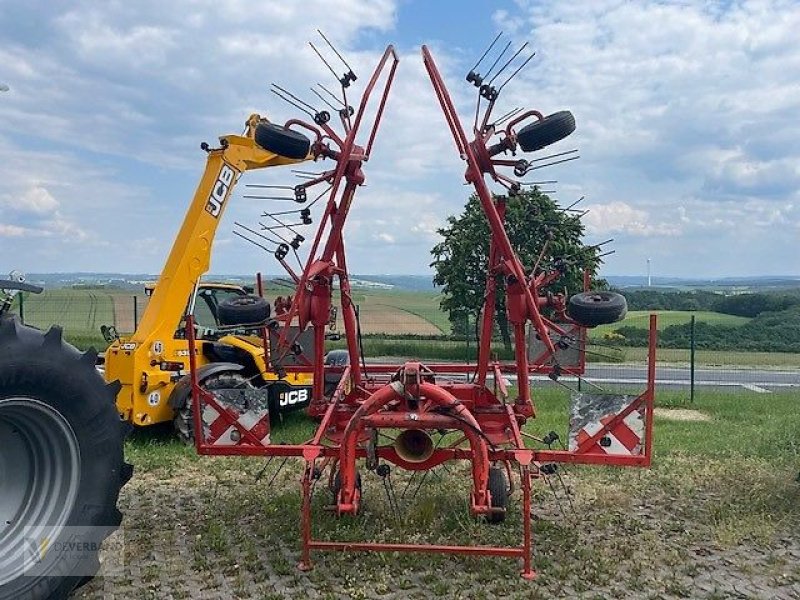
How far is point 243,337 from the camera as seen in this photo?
10.5 metres

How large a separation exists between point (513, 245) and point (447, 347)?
1590 cm

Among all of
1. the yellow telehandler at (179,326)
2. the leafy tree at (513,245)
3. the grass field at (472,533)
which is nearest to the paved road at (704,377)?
the leafy tree at (513,245)

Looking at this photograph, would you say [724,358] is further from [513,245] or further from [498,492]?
[498,492]

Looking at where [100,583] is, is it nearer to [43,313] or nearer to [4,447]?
[4,447]

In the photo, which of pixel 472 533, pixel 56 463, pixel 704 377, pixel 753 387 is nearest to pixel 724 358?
pixel 704 377

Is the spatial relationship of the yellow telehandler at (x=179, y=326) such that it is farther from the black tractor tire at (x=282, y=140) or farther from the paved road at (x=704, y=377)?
the paved road at (x=704, y=377)

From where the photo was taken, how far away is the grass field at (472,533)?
4703mm

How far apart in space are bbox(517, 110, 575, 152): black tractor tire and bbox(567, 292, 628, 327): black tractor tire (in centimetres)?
117

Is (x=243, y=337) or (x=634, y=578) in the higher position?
(x=243, y=337)

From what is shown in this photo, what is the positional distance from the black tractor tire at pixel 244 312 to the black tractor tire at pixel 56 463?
168cm

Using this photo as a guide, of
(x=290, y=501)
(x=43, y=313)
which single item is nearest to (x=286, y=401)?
(x=290, y=501)

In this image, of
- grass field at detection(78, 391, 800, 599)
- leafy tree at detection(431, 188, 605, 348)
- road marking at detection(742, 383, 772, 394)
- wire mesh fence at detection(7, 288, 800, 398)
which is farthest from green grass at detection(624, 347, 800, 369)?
grass field at detection(78, 391, 800, 599)

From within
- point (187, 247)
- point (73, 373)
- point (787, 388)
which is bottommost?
point (787, 388)

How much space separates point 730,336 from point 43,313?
2531 centimetres
